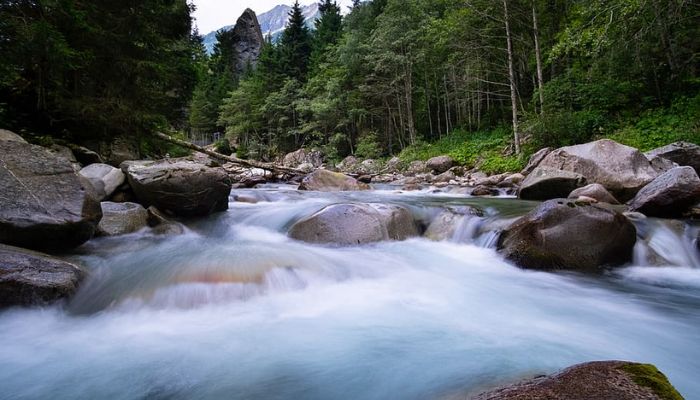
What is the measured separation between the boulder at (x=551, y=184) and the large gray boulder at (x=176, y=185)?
6.90 metres

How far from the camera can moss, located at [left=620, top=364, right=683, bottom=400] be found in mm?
1355

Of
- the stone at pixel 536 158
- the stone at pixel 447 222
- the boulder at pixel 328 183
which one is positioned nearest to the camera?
the stone at pixel 447 222

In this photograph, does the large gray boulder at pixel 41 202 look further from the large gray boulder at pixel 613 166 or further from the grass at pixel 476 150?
the grass at pixel 476 150

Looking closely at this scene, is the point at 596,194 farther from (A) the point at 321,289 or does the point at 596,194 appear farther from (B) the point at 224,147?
(B) the point at 224,147

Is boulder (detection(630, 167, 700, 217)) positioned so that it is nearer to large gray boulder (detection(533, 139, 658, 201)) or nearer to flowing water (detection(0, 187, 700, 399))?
flowing water (detection(0, 187, 700, 399))

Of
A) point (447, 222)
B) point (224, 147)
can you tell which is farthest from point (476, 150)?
point (224, 147)

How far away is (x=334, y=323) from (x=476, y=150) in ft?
57.9

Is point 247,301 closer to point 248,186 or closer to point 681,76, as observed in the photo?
point 248,186

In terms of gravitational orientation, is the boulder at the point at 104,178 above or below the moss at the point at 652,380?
above

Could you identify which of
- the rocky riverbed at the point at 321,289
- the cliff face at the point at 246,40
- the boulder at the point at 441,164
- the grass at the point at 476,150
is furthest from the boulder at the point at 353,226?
the cliff face at the point at 246,40

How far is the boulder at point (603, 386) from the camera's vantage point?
1381 mm

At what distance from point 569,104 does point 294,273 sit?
1495 cm

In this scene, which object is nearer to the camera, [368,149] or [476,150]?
[476,150]

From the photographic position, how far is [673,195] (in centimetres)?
603
